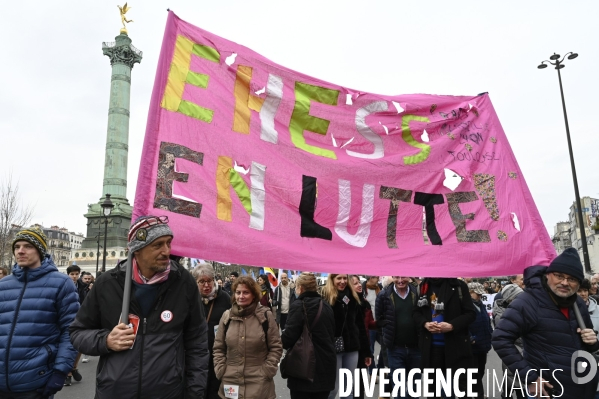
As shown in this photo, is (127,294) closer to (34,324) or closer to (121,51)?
(34,324)

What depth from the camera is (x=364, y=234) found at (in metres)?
4.27

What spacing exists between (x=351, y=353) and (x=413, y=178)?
7.96 ft

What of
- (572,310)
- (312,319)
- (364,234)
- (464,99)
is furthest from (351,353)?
(464,99)

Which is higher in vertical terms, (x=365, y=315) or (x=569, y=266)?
(x=569, y=266)

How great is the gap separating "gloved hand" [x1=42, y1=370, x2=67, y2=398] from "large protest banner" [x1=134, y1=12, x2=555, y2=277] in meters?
1.57

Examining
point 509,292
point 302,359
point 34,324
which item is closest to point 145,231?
point 34,324

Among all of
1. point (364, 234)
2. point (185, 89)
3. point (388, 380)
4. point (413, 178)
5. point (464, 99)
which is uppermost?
point (464, 99)

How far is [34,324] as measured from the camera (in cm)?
381

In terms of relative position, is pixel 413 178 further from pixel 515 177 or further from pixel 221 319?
pixel 221 319

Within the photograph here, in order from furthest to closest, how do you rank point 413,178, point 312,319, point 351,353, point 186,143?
1. point 351,353
2. point 312,319
3. point 413,178
4. point 186,143

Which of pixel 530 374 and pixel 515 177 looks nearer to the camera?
pixel 530 374

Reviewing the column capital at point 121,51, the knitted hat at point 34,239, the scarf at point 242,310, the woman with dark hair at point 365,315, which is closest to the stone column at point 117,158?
the column capital at point 121,51

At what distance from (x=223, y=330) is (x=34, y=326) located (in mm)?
1591

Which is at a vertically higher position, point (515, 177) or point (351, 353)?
point (515, 177)
